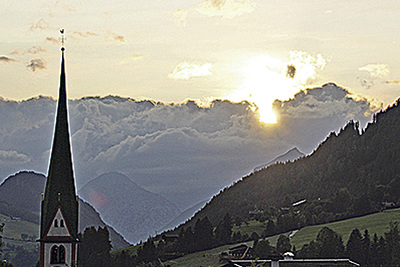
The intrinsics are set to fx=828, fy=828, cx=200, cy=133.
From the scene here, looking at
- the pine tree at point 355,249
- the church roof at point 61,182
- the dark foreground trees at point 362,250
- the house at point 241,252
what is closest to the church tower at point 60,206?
Result: the church roof at point 61,182

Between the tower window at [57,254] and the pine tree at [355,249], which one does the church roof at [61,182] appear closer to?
the tower window at [57,254]

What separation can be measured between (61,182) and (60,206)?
301 centimetres

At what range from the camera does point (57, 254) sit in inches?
3585

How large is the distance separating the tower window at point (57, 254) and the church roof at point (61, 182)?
5.98 feet

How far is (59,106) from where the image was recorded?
96688mm

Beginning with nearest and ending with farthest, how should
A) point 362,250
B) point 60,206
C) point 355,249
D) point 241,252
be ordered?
1. point 60,206
2. point 362,250
3. point 355,249
4. point 241,252

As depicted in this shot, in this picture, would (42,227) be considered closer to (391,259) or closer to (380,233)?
(391,259)

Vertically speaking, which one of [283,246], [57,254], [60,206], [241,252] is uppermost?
[241,252]

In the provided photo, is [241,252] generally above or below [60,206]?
above

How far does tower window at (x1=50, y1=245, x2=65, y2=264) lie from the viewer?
3573 inches

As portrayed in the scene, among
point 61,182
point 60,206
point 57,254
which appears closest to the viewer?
point 57,254

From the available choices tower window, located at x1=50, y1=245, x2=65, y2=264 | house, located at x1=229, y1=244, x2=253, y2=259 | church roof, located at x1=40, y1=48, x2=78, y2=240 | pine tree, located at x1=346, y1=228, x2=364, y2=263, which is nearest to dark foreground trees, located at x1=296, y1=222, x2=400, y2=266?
pine tree, located at x1=346, y1=228, x2=364, y2=263

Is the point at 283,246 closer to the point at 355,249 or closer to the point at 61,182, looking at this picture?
the point at 355,249

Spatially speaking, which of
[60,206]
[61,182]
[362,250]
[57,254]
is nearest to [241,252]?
[362,250]
